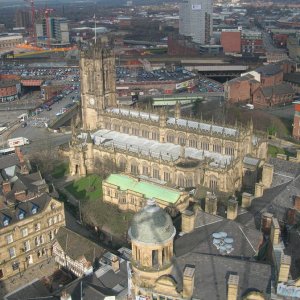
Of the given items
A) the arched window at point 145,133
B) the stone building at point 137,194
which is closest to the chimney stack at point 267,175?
the stone building at point 137,194

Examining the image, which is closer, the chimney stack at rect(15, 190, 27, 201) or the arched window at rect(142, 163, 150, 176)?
the chimney stack at rect(15, 190, 27, 201)

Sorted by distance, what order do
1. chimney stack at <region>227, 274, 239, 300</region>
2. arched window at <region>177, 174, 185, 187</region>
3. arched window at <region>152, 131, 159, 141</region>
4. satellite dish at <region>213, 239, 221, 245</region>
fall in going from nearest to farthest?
chimney stack at <region>227, 274, 239, 300</region> < satellite dish at <region>213, 239, 221, 245</region> < arched window at <region>177, 174, 185, 187</region> < arched window at <region>152, 131, 159, 141</region>

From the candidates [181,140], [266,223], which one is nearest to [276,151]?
[181,140]

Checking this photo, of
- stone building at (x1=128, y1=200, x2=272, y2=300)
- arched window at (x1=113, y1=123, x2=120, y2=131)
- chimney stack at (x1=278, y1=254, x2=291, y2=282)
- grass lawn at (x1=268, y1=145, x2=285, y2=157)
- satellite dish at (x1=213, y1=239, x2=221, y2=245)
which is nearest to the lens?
chimney stack at (x1=278, y1=254, x2=291, y2=282)

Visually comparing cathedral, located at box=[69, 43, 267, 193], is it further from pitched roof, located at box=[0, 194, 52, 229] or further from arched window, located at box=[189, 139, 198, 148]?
pitched roof, located at box=[0, 194, 52, 229]

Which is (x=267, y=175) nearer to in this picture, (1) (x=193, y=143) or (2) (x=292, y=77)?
(1) (x=193, y=143)

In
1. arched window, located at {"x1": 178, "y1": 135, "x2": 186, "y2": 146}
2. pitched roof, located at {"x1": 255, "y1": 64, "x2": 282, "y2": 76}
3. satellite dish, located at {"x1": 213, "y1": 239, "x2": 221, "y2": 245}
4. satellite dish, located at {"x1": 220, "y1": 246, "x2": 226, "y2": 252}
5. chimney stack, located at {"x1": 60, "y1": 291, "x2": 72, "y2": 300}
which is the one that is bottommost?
chimney stack, located at {"x1": 60, "y1": 291, "x2": 72, "y2": 300}

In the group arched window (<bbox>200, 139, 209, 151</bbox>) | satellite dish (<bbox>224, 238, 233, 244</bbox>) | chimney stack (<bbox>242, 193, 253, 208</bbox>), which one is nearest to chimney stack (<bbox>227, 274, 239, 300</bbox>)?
satellite dish (<bbox>224, 238, 233, 244</bbox>)
